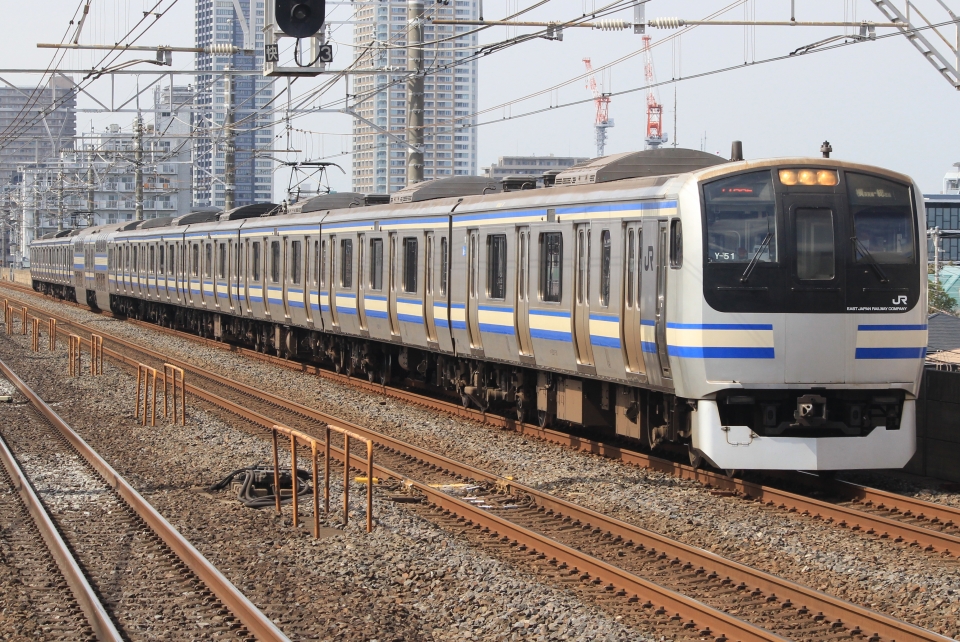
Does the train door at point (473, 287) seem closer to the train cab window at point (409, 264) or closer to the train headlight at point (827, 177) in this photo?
the train cab window at point (409, 264)

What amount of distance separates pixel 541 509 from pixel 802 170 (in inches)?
144

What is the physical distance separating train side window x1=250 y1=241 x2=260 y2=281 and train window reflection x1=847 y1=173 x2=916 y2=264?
16.7 meters

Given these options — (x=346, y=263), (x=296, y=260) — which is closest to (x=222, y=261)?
(x=296, y=260)

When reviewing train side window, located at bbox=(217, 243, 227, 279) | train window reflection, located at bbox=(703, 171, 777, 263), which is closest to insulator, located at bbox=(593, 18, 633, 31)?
train window reflection, located at bbox=(703, 171, 777, 263)

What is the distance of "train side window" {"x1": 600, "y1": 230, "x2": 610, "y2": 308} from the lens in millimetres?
12281

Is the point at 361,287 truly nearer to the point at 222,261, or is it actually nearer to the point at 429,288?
the point at 429,288

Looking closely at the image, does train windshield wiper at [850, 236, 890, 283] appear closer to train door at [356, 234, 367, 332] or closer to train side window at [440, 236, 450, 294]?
train side window at [440, 236, 450, 294]

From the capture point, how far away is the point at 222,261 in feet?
93.0

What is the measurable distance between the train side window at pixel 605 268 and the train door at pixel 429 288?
15.3 ft

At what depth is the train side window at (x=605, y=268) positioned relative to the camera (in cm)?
1228

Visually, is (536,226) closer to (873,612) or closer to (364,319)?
(364,319)

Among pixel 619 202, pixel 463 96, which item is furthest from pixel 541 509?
pixel 463 96

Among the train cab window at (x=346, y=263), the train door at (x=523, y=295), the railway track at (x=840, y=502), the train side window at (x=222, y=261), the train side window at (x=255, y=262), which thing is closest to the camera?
the railway track at (x=840, y=502)

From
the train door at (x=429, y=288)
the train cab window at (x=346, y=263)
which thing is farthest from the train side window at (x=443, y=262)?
the train cab window at (x=346, y=263)
